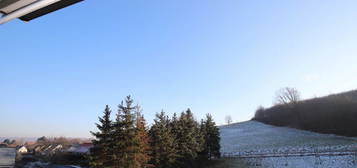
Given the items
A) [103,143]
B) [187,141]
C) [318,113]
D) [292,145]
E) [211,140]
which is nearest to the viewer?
[103,143]

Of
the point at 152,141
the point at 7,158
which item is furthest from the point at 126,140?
the point at 7,158

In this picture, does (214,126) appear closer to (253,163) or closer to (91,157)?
(253,163)

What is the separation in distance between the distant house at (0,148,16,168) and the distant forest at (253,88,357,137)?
5312 centimetres

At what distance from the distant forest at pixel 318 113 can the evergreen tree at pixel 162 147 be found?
32872mm

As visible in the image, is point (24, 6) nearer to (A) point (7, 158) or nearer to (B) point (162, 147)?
(B) point (162, 147)

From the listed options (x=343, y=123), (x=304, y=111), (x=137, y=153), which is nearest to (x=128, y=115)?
(x=137, y=153)

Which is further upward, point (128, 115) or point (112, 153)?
point (128, 115)

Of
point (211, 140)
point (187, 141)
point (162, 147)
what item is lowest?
point (211, 140)

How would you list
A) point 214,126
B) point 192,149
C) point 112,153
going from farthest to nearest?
point 214,126 → point 192,149 → point 112,153

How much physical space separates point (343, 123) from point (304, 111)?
12.0m

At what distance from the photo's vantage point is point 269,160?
2466cm

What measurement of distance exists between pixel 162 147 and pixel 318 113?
1695 inches

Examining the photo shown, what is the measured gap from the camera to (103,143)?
1537cm

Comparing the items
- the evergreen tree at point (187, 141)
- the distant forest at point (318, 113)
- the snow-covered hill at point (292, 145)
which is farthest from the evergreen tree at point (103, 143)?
the distant forest at point (318, 113)
